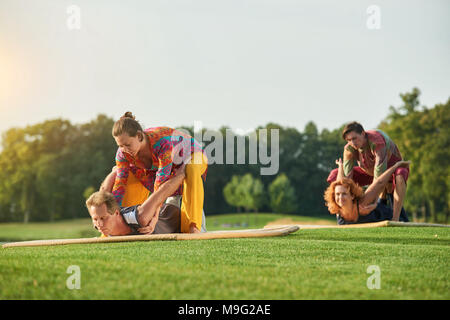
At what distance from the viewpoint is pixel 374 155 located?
9.44 meters

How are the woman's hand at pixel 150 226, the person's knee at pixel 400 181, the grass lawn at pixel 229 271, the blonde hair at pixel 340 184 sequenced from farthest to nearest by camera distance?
the person's knee at pixel 400 181 → the blonde hair at pixel 340 184 → the woman's hand at pixel 150 226 → the grass lawn at pixel 229 271

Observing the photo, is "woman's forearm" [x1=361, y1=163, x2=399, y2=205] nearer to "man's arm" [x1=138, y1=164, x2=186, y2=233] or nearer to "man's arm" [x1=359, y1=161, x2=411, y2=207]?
"man's arm" [x1=359, y1=161, x2=411, y2=207]

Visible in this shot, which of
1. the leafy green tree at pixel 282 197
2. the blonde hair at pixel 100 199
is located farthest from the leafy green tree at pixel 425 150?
the blonde hair at pixel 100 199

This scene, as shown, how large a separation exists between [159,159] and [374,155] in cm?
512

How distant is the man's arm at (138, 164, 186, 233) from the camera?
19.1ft

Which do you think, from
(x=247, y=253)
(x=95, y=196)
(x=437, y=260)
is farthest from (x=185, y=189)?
(x=437, y=260)

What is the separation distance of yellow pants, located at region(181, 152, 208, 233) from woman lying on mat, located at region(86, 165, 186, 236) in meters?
0.13

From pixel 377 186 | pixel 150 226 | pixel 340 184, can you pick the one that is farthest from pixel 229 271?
pixel 377 186

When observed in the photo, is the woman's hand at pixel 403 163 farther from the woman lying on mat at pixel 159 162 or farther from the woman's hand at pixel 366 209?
the woman lying on mat at pixel 159 162

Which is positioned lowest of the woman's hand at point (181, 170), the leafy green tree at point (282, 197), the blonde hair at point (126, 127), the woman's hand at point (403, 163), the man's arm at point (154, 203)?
the leafy green tree at point (282, 197)

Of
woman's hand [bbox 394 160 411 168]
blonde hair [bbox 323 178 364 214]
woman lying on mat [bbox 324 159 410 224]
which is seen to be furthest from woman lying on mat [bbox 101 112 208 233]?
woman's hand [bbox 394 160 411 168]

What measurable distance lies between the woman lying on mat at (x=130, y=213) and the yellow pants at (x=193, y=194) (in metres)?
0.13

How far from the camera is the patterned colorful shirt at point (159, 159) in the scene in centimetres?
620
